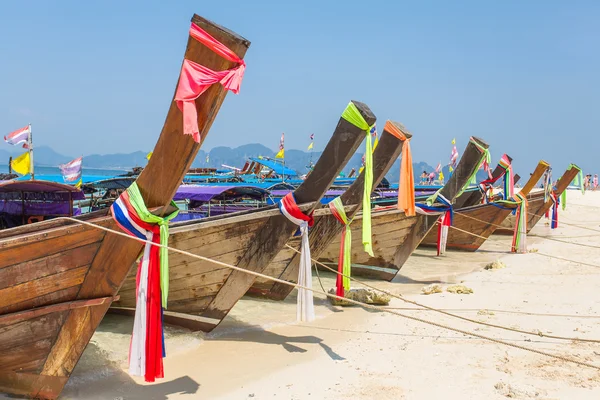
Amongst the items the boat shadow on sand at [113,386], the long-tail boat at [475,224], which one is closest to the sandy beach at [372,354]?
the boat shadow on sand at [113,386]

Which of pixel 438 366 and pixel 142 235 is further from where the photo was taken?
pixel 438 366

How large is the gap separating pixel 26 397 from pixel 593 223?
79.4ft

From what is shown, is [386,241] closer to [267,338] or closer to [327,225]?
[327,225]

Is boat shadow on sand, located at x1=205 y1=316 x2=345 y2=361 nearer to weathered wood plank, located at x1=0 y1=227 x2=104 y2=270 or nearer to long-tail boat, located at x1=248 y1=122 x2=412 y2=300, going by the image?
long-tail boat, located at x1=248 y1=122 x2=412 y2=300

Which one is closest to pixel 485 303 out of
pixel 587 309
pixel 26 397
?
pixel 587 309

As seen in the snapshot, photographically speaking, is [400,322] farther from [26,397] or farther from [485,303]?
[26,397]

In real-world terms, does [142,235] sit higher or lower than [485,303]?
higher

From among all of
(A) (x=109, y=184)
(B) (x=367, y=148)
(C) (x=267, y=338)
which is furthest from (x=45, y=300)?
(A) (x=109, y=184)

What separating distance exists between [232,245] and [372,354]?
83.6 inches

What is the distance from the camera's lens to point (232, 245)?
6324 millimetres

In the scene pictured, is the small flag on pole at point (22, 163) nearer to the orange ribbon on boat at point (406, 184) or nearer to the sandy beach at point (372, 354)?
the sandy beach at point (372, 354)

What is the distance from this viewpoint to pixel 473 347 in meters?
5.98

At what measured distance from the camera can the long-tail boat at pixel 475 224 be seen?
48.3 ft

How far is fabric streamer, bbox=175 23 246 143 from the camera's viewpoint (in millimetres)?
3766
